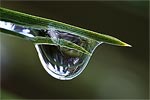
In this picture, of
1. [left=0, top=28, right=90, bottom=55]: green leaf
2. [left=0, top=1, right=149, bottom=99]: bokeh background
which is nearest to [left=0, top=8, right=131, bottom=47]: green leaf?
[left=0, top=28, right=90, bottom=55]: green leaf

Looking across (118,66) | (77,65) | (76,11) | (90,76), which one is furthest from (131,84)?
(77,65)

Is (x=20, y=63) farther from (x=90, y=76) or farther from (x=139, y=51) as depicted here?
(x=139, y=51)

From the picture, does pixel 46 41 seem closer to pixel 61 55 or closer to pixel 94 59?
pixel 61 55

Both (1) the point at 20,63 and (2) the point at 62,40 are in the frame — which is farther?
(1) the point at 20,63

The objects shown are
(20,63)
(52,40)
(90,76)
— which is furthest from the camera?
(90,76)

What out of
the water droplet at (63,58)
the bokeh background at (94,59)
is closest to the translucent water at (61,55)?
the water droplet at (63,58)

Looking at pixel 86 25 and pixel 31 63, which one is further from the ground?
pixel 86 25

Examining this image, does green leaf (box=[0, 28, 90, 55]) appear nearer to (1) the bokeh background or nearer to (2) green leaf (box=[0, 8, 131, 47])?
(2) green leaf (box=[0, 8, 131, 47])

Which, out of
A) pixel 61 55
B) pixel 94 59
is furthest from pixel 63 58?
pixel 94 59
